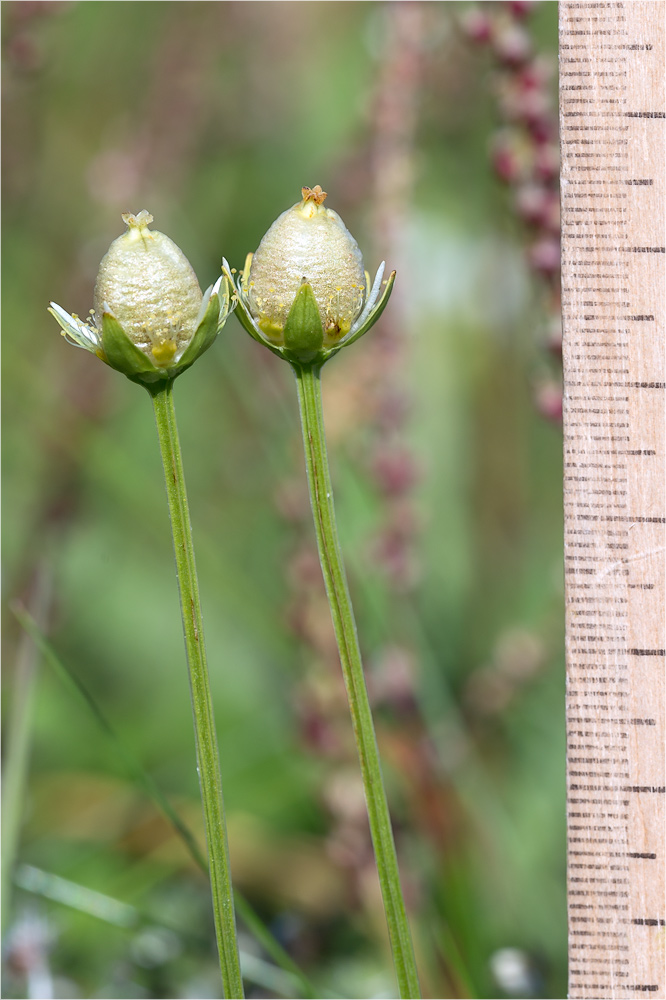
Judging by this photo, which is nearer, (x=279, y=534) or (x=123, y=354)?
(x=123, y=354)

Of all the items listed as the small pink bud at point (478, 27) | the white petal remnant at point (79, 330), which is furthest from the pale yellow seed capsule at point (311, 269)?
the small pink bud at point (478, 27)

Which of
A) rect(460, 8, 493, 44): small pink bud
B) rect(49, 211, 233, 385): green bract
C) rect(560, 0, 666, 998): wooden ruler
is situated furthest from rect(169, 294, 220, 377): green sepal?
rect(460, 8, 493, 44): small pink bud

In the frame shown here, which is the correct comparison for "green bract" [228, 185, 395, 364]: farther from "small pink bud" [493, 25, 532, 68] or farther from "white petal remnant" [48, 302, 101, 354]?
"small pink bud" [493, 25, 532, 68]

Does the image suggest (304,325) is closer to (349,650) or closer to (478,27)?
(349,650)

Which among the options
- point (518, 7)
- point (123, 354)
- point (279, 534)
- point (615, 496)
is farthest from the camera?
point (279, 534)

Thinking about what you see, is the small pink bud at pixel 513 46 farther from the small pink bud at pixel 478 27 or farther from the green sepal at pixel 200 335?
the green sepal at pixel 200 335

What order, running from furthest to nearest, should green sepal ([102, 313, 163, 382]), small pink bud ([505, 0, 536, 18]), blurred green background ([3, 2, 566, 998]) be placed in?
blurred green background ([3, 2, 566, 998]) < small pink bud ([505, 0, 536, 18]) < green sepal ([102, 313, 163, 382])

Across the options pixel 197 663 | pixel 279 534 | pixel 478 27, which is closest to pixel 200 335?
pixel 197 663
